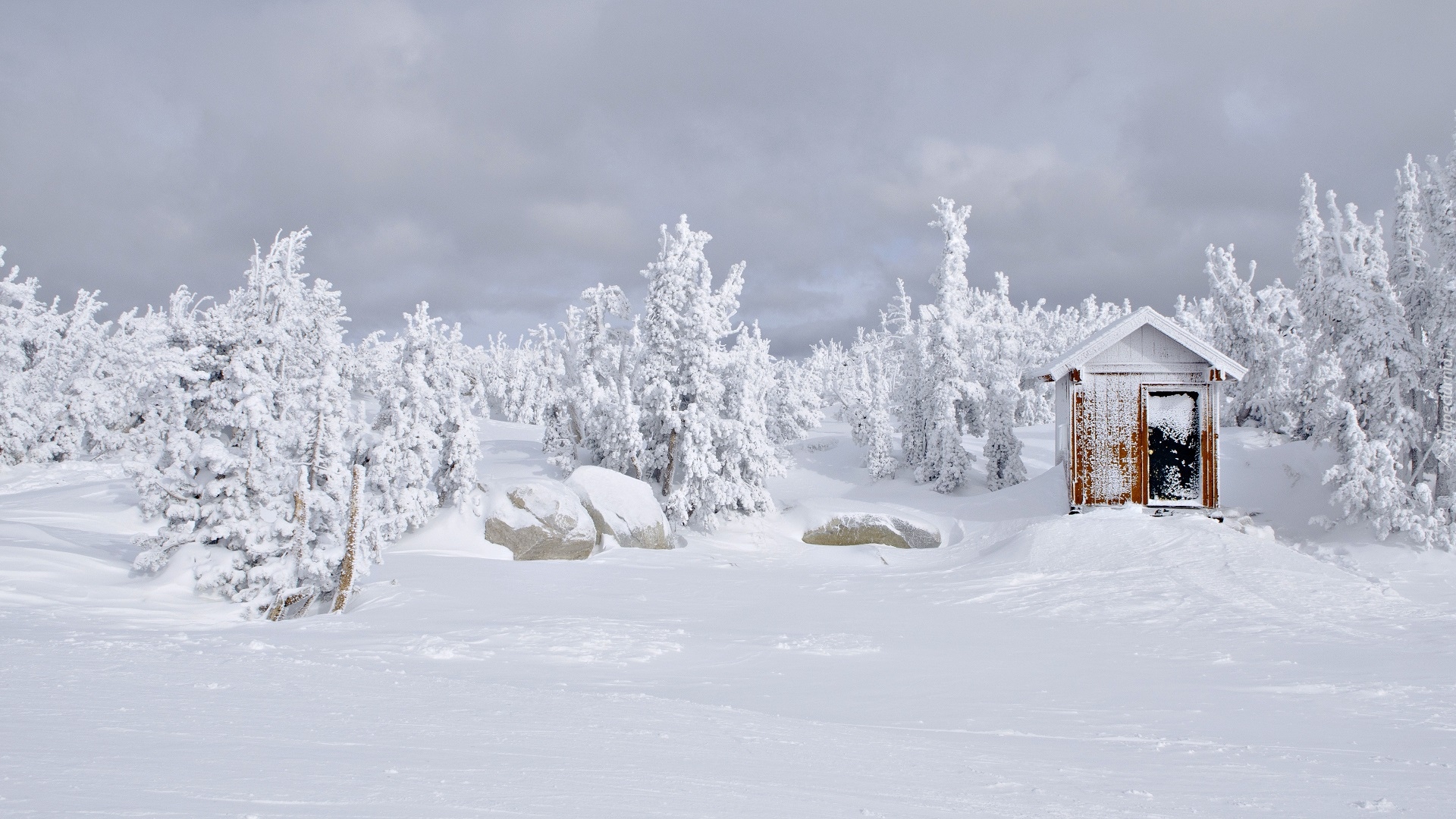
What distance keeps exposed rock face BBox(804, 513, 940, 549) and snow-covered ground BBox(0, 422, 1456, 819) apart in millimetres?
5262

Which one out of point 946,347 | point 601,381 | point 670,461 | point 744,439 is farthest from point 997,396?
point 601,381

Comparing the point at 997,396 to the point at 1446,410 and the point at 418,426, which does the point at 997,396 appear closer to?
the point at 1446,410

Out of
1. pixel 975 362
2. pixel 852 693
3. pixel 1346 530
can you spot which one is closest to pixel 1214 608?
pixel 852 693

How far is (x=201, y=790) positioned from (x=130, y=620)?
28.5 ft

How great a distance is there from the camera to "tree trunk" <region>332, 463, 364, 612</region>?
1259 centimetres

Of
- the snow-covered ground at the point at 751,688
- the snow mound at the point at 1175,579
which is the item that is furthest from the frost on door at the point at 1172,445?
the snow-covered ground at the point at 751,688

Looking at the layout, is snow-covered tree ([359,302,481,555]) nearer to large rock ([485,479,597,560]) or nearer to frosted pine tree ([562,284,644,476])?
large rock ([485,479,597,560])

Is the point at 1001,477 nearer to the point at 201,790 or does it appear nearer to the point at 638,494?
the point at 638,494

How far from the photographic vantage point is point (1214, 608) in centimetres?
1191

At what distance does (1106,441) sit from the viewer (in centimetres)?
2116

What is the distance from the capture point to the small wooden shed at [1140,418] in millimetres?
20734

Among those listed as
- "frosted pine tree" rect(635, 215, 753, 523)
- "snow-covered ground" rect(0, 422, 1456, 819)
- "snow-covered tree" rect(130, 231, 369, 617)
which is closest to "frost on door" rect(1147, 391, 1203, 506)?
"snow-covered ground" rect(0, 422, 1456, 819)

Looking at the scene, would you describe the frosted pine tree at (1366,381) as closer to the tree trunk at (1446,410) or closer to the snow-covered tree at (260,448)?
the tree trunk at (1446,410)

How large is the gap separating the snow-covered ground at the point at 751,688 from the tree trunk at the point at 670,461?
7.91 meters
